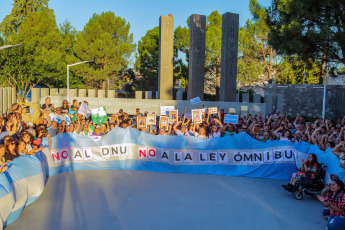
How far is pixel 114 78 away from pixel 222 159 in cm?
3154

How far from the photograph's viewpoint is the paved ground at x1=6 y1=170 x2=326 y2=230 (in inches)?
259

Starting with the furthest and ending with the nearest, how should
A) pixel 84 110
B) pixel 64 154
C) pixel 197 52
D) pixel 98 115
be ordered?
pixel 197 52 → pixel 84 110 → pixel 98 115 → pixel 64 154

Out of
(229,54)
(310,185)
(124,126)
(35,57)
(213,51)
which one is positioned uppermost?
(213,51)

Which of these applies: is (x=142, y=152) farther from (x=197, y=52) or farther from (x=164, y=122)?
(x=197, y=52)

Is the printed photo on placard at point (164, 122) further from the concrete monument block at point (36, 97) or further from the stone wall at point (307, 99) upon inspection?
the stone wall at point (307, 99)

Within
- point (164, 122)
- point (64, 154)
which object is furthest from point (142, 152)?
point (64, 154)

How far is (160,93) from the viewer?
906 inches

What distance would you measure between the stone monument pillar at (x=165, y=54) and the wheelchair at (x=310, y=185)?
15.4 meters

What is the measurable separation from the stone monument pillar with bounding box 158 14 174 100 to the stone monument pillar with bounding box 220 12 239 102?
146 inches

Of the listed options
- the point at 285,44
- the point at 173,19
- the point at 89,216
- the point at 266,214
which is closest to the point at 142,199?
the point at 89,216

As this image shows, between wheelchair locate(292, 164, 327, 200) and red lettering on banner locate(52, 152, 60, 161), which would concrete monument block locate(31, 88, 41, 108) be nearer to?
red lettering on banner locate(52, 152, 60, 161)

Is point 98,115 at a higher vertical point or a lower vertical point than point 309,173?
higher

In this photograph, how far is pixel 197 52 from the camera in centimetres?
2255

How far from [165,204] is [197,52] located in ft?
53.8
